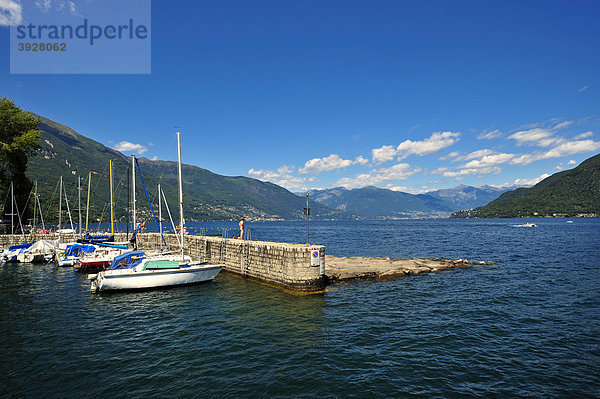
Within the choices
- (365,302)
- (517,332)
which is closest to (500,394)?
(517,332)

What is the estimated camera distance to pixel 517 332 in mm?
14727

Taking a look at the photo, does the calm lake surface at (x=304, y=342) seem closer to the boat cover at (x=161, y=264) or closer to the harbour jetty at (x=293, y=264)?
the harbour jetty at (x=293, y=264)

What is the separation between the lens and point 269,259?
79.9 feet

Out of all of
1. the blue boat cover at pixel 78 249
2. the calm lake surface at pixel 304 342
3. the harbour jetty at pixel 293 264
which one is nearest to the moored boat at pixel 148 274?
the calm lake surface at pixel 304 342

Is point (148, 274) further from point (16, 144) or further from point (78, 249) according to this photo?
point (16, 144)

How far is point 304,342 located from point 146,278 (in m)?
16.0

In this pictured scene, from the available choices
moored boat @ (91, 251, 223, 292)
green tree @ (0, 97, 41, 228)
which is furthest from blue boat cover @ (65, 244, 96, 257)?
green tree @ (0, 97, 41, 228)

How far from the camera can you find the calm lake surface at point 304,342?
10000 mm

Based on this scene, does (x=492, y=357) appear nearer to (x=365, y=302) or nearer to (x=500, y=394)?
(x=500, y=394)

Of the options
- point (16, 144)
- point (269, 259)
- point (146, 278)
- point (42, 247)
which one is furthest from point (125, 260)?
point (16, 144)

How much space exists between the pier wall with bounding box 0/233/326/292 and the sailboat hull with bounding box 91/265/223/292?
12.6ft

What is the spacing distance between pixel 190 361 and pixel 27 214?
65711mm

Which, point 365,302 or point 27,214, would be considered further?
point 27,214

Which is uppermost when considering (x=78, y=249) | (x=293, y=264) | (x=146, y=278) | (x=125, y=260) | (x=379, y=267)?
(x=78, y=249)
